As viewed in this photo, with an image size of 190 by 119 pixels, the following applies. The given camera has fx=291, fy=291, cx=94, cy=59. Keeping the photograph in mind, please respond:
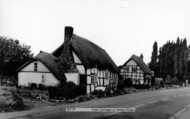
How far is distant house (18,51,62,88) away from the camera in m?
34.3

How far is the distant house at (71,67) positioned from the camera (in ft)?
114

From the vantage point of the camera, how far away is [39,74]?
115 ft

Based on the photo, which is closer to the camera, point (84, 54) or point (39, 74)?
point (39, 74)

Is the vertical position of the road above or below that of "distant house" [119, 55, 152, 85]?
below

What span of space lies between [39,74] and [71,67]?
4196 millimetres

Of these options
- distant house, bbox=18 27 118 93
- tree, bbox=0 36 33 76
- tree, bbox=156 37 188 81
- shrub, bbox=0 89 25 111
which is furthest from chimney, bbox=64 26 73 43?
tree, bbox=156 37 188 81

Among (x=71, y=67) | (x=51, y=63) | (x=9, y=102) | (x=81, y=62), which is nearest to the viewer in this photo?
(x=9, y=102)

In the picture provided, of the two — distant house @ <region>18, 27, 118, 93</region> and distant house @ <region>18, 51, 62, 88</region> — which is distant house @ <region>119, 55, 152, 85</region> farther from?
distant house @ <region>18, 51, 62, 88</region>

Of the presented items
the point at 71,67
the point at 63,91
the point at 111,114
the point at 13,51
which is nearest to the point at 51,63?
the point at 71,67

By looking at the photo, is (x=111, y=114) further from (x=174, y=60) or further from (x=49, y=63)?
(x=174, y=60)

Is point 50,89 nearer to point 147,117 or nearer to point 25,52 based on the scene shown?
point 147,117

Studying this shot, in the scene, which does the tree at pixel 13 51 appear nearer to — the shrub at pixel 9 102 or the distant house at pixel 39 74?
the distant house at pixel 39 74

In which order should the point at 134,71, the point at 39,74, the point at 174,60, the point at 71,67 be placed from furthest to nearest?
the point at 174,60, the point at 134,71, the point at 71,67, the point at 39,74

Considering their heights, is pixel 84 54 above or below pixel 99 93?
above
